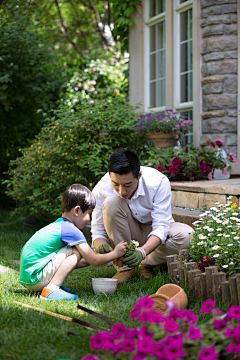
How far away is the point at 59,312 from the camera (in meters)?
1.91

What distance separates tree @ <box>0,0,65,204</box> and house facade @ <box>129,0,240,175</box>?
5.61 feet

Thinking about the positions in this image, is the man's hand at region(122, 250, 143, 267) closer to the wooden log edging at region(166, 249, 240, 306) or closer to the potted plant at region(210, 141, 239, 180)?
the wooden log edging at region(166, 249, 240, 306)

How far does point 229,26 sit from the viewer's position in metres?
4.55

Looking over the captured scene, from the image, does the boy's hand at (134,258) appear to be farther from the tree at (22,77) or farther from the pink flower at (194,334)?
the tree at (22,77)

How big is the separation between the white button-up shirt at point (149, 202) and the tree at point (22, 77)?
3502 mm

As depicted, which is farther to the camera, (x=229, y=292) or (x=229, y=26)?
(x=229, y=26)

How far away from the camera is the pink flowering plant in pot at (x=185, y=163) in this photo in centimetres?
408

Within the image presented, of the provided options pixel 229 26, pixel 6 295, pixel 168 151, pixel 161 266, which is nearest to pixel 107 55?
pixel 229 26

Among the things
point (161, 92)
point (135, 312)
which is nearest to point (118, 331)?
point (135, 312)

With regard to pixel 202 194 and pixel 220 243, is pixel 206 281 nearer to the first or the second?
pixel 220 243

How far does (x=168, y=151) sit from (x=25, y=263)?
103 inches

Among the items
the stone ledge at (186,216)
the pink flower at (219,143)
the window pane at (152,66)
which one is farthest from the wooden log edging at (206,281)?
the window pane at (152,66)

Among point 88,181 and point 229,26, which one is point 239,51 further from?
point 88,181

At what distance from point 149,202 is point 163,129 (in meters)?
2.07
